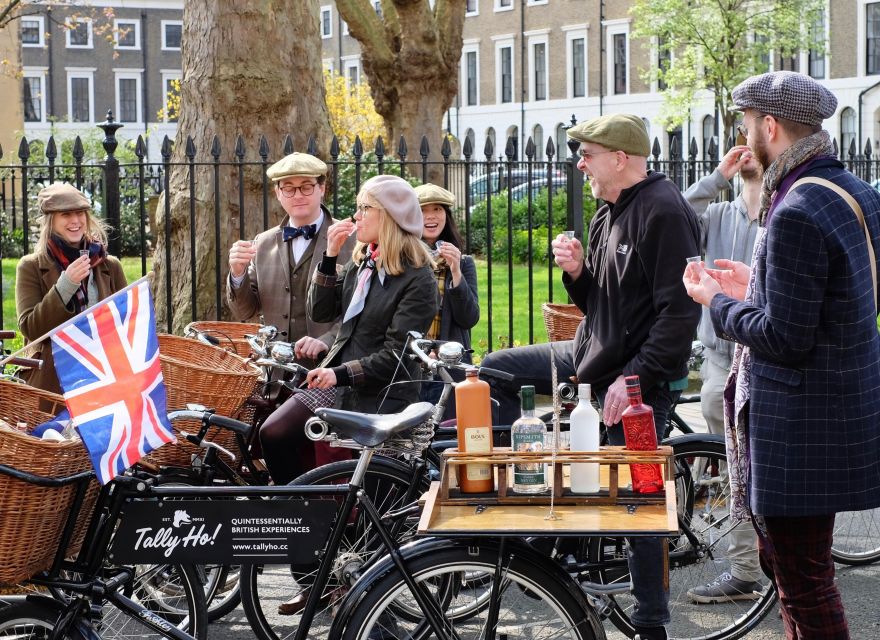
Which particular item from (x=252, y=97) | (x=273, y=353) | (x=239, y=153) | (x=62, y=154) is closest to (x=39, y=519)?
(x=273, y=353)

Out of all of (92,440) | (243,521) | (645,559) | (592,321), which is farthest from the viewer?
(592,321)

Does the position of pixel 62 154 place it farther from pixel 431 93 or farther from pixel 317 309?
pixel 317 309

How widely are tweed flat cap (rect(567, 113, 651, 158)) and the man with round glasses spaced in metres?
1.72

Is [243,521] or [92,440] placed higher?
[92,440]

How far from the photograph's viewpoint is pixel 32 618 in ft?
12.6

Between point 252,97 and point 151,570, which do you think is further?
point 252,97

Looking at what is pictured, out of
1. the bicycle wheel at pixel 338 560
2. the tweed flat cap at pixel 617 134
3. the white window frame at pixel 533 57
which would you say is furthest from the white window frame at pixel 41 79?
the tweed flat cap at pixel 617 134

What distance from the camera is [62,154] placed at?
38375mm

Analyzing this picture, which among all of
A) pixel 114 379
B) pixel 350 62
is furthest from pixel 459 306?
pixel 350 62

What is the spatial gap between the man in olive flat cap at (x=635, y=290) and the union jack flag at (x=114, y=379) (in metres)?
1.64

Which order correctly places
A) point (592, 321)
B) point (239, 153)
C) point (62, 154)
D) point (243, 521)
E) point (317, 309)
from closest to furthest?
point (243, 521) → point (592, 321) → point (317, 309) → point (239, 153) → point (62, 154)

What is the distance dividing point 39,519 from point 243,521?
0.62 metres

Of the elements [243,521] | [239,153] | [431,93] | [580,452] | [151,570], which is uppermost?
[431,93]

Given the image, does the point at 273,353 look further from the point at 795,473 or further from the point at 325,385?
the point at 795,473
